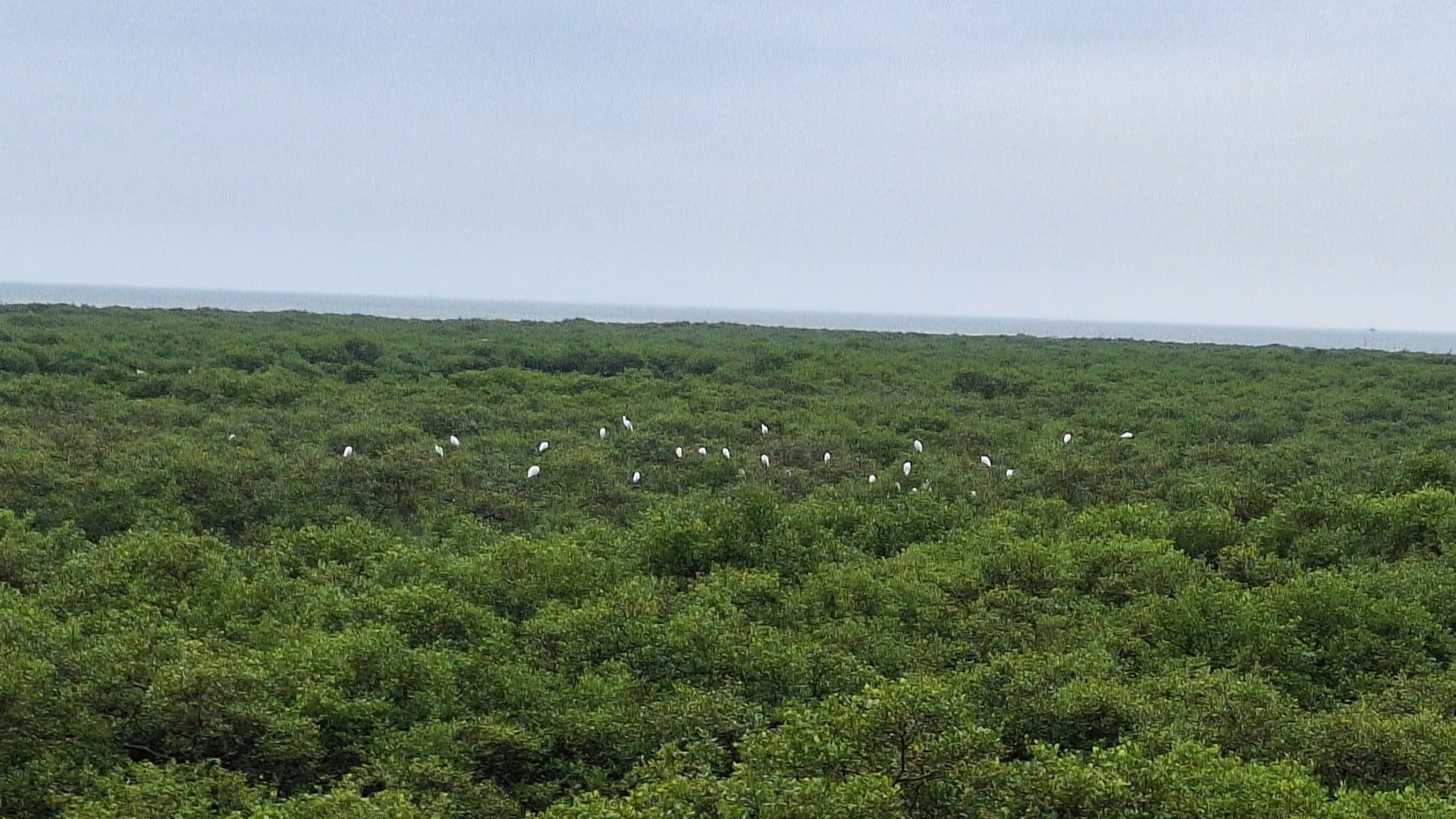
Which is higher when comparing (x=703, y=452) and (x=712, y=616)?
(x=703, y=452)

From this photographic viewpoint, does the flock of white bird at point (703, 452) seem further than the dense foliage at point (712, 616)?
Yes

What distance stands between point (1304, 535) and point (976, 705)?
23.5 ft

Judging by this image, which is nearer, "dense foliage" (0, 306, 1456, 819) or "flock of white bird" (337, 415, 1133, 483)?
"dense foliage" (0, 306, 1456, 819)

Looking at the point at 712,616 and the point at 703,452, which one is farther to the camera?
the point at 703,452

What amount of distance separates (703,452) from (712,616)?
1069cm

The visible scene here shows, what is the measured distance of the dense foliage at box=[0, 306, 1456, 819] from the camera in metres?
8.50

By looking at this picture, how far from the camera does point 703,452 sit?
894 inches

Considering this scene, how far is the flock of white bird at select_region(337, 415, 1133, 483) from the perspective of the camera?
20.6 meters

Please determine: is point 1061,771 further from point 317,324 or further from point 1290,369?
point 317,324

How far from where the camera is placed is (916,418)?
26688 millimetres

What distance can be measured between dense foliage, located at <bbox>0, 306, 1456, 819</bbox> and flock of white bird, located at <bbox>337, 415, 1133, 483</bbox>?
16 cm

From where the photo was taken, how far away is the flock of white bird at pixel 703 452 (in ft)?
67.6

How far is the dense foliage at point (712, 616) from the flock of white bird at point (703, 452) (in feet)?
0.54

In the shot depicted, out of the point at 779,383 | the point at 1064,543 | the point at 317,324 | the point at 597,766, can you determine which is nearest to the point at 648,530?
the point at 1064,543
